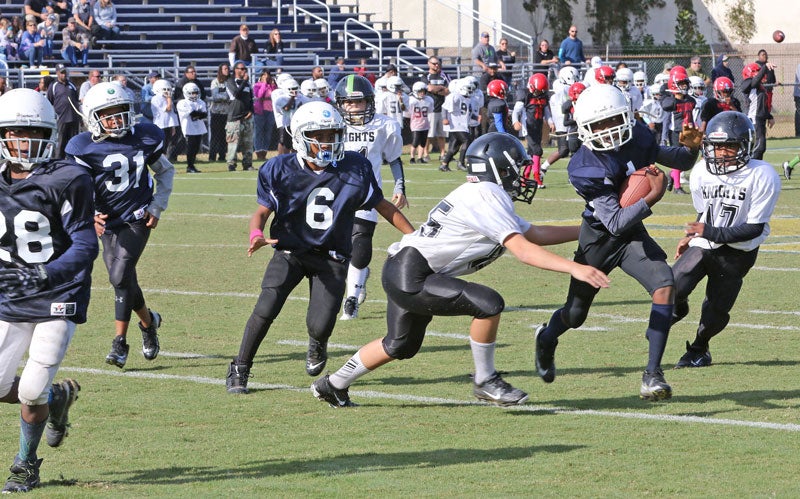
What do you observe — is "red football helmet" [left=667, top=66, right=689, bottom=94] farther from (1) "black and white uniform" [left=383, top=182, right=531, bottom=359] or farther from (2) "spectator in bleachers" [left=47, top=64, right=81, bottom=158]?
(1) "black and white uniform" [left=383, top=182, right=531, bottom=359]

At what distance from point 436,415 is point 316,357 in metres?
1.13

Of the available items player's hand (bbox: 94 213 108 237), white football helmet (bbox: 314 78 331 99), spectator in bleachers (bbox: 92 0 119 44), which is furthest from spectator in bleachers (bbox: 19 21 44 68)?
player's hand (bbox: 94 213 108 237)

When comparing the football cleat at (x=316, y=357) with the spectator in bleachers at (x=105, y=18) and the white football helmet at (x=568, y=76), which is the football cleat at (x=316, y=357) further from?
the spectator in bleachers at (x=105, y=18)

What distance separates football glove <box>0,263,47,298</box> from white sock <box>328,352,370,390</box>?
6.37ft

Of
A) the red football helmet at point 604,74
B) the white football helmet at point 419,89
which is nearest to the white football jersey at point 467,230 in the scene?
the red football helmet at point 604,74

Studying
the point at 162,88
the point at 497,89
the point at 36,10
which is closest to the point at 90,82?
the point at 162,88

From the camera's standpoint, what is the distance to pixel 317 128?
7012 millimetres

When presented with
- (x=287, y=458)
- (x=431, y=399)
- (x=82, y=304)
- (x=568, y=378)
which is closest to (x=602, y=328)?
(x=568, y=378)

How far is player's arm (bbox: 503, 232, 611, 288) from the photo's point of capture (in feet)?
18.8

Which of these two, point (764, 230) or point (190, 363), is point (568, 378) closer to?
point (764, 230)

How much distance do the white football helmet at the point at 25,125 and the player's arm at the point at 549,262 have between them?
6.93 ft

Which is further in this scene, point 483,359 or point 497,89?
point 497,89

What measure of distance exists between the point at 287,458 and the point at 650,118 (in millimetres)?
17245

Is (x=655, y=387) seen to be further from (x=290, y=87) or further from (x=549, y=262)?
(x=290, y=87)
